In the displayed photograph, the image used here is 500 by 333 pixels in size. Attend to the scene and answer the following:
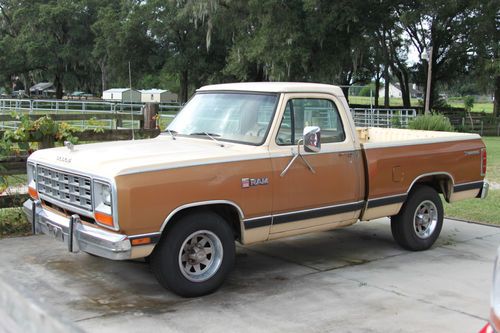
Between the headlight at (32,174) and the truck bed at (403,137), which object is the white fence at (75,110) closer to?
the headlight at (32,174)

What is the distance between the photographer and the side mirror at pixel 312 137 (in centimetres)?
539

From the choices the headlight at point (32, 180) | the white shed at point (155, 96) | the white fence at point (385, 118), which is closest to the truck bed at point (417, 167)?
the headlight at point (32, 180)

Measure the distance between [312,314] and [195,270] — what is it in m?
1.12

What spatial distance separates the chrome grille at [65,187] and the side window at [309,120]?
1.89 metres

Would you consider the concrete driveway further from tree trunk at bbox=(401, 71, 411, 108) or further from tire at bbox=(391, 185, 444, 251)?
tree trunk at bbox=(401, 71, 411, 108)

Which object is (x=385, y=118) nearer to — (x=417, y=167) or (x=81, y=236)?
(x=417, y=167)

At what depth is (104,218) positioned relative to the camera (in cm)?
468

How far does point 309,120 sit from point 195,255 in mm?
1931

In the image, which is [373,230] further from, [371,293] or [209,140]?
[209,140]

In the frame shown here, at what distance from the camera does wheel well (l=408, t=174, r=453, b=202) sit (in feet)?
22.9

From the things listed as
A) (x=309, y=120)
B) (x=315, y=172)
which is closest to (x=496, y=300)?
(x=315, y=172)

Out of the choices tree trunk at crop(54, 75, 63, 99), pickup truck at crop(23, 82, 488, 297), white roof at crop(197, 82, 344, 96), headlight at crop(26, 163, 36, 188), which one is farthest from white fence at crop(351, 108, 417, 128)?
tree trunk at crop(54, 75, 63, 99)

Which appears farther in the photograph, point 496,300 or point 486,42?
point 486,42

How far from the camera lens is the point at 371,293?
17.5 feet
